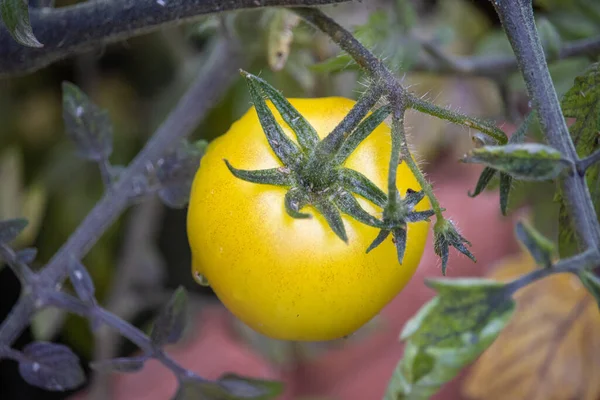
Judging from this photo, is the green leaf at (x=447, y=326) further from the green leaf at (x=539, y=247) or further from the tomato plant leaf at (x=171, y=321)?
the tomato plant leaf at (x=171, y=321)

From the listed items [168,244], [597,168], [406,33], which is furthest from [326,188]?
[168,244]

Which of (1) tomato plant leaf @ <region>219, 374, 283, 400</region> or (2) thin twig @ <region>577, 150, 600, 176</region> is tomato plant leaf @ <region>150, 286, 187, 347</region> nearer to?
(1) tomato plant leaf @ <region>219, 374, 283, 400</region>

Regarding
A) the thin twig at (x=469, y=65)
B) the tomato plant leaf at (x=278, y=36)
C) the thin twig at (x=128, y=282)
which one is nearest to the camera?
the tomato plant leaf at (x=278, y=36)

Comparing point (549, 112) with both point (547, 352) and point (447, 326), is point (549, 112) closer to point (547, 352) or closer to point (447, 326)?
point (447, 326)

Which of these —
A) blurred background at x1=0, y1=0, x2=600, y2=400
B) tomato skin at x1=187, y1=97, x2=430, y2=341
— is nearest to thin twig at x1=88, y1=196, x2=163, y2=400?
blurred background at x1=0, y1=0, x2=600, y2=400

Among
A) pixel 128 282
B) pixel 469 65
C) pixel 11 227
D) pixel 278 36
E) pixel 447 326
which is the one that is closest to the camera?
pixel 447 326

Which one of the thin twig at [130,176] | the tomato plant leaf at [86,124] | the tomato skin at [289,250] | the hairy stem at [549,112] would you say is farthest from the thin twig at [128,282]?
the hairy stem at [549,112]

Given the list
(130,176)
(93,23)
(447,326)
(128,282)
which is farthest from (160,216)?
(447,326)
